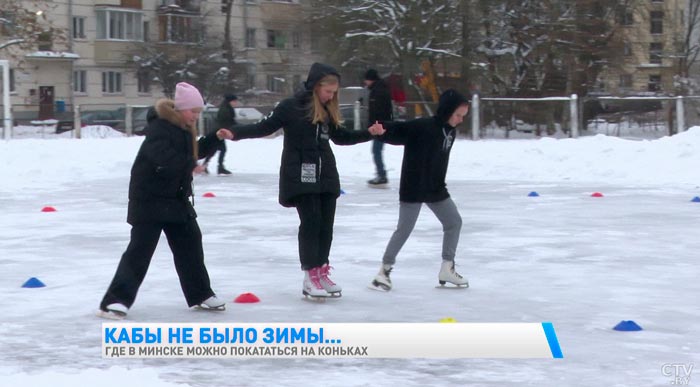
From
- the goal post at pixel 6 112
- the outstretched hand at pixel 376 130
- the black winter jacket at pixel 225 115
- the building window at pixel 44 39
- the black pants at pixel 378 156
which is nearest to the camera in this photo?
the outstretched hand at pixel 376 130

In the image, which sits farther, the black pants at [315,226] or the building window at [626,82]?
the building window at [626,82]

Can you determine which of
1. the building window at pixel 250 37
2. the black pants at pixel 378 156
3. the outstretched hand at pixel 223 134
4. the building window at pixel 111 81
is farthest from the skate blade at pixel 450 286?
the building window at pixel 250 37

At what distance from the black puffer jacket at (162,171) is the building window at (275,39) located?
181ft

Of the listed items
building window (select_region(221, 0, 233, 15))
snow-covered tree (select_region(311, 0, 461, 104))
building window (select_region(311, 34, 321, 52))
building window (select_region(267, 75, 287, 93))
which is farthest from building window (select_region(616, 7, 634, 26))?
building window (select_region(221, 0, 233, 15))

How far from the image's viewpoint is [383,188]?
17.4 m

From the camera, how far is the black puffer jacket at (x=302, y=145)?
25.5 ft

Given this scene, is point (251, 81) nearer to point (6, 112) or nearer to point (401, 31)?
point (401, 31)

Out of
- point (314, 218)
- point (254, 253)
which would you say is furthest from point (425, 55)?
point (314, 218)

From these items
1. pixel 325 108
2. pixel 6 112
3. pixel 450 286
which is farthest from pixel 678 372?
pixel 6 112

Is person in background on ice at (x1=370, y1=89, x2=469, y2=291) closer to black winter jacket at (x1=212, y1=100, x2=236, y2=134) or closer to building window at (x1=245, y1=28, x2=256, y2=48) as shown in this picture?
black winter jacket at (x1=212, y1=100, x2=236, y2=134)

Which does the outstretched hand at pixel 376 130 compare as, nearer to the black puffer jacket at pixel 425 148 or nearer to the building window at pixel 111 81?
the black puffer jacket at pixel 425 148

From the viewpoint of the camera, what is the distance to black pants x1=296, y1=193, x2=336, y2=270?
310 inches

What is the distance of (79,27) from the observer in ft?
183

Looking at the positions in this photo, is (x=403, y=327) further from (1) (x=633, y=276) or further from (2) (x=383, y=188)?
(2) (x=383, y=188)
